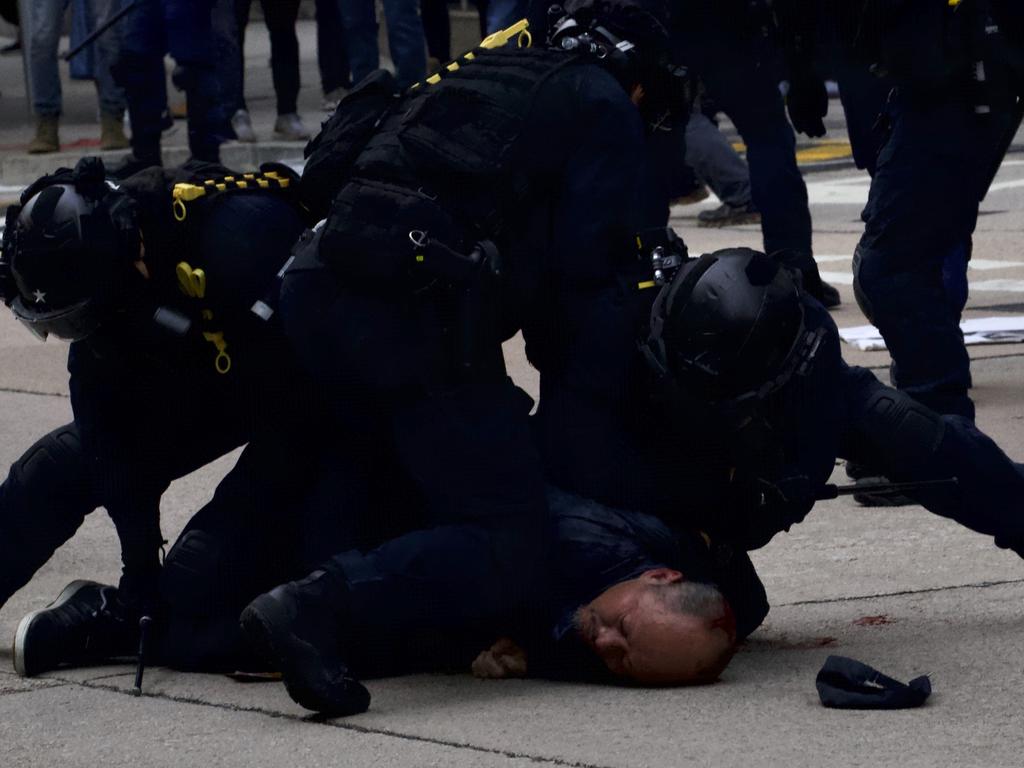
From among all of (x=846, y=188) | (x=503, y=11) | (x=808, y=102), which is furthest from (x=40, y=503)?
(x=846, y=188)

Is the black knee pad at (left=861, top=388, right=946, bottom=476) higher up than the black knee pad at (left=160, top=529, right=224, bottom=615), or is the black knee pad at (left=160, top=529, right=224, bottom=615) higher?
the black knee pad at (left=861, top=388, right=946, bottom=476)

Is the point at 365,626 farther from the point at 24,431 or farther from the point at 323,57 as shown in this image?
the point at 323,57

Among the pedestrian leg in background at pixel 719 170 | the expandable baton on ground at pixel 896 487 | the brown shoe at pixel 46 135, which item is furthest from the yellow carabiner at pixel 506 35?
the brown shoe at pixel 46 135

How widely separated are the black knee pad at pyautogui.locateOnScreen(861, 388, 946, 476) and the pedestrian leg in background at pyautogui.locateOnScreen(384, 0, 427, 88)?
8.24 meters

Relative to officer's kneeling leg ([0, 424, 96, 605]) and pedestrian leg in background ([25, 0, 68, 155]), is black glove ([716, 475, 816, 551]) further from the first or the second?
pedestrian leg in background ([25, 0, 68, 155])

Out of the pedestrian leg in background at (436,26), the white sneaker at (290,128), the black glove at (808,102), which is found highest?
the black glove at (808,102)

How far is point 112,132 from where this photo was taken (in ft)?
41.9

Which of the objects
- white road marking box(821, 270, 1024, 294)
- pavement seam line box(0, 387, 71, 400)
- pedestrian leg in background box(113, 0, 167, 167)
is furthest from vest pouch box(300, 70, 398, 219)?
pedestrian leg in background box(113, 0, 167, 167)

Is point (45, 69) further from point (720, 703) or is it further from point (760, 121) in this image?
Answer: point (720, 703)

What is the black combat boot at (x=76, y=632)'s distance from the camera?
4.35m

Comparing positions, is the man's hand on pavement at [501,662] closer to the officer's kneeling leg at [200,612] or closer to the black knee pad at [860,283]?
the officer's kneeling leg at [200,612]

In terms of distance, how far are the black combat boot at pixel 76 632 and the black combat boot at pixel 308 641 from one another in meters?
0.67

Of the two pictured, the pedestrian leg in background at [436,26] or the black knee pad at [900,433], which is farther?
the pedestrian leg in background at [436,26]

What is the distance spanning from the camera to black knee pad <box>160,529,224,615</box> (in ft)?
14.4
